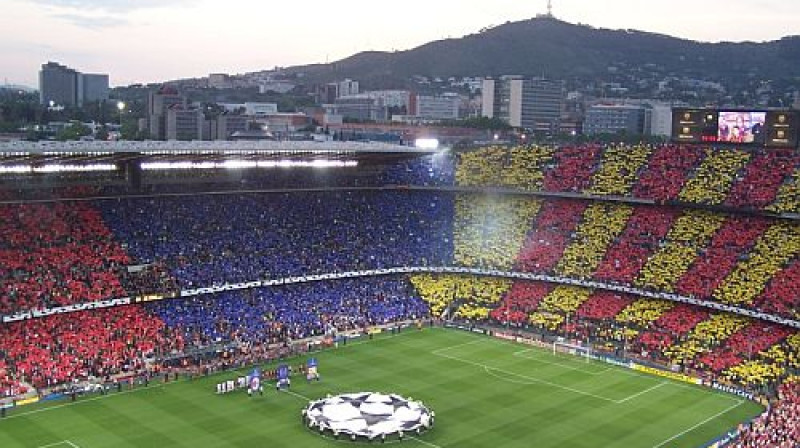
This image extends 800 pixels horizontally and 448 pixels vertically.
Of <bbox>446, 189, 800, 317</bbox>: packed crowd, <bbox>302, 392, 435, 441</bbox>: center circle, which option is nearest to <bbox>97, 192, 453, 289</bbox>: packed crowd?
<bbox>446, 189, 800, 317</bbox>: packed crowd

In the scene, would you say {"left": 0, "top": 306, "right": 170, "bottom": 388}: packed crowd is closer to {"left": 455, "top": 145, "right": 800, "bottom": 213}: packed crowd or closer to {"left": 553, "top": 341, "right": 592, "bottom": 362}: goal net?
{"left": 553, "top": 341, "right": 592, "bottom": 362}: goal net

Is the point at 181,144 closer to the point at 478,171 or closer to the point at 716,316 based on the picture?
the point at 478,171

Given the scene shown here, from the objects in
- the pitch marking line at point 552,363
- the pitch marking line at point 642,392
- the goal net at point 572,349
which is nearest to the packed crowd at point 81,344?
the pitch marking line at point 552,363

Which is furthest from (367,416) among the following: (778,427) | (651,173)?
(651,173)

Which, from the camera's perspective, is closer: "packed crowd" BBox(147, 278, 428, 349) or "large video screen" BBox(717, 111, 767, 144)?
"packed crowd" BBox(147, 278, 428, 349)

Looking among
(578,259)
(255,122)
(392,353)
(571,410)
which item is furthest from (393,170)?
(255,122)

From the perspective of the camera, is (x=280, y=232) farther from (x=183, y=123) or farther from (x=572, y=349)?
(x=183, y=123)
